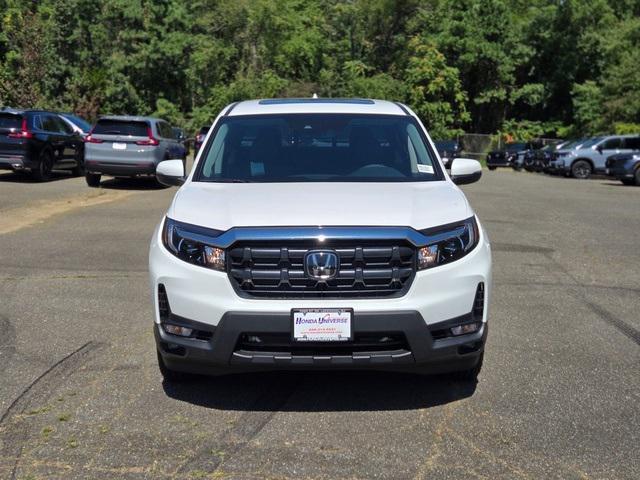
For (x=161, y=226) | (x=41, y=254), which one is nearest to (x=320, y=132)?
Answer: (x=161, y=226)

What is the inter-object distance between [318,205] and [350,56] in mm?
51505

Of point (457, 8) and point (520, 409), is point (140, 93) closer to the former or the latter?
point (457, 8)

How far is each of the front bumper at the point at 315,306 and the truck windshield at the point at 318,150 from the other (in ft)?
4.23

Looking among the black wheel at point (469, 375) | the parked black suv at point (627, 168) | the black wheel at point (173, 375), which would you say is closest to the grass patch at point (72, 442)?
the black wheel at point (173, 375)

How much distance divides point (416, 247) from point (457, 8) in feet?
166

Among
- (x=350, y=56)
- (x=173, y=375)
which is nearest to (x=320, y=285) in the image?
(x=173, y=375)

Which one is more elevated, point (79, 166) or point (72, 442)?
point (72, 442)

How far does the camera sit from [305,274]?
4449 mm

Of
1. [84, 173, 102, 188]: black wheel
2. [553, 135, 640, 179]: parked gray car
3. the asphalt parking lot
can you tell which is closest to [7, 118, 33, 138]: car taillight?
[84, 173, 102, 188]: black wheel

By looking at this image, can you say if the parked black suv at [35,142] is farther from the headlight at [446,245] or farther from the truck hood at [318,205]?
the headlight at [446,245]

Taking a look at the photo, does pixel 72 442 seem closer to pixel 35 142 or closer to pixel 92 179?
pixel 92 179

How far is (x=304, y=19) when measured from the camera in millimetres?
55688

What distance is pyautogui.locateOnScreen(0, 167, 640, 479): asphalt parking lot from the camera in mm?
4078

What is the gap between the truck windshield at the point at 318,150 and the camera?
5766mm
